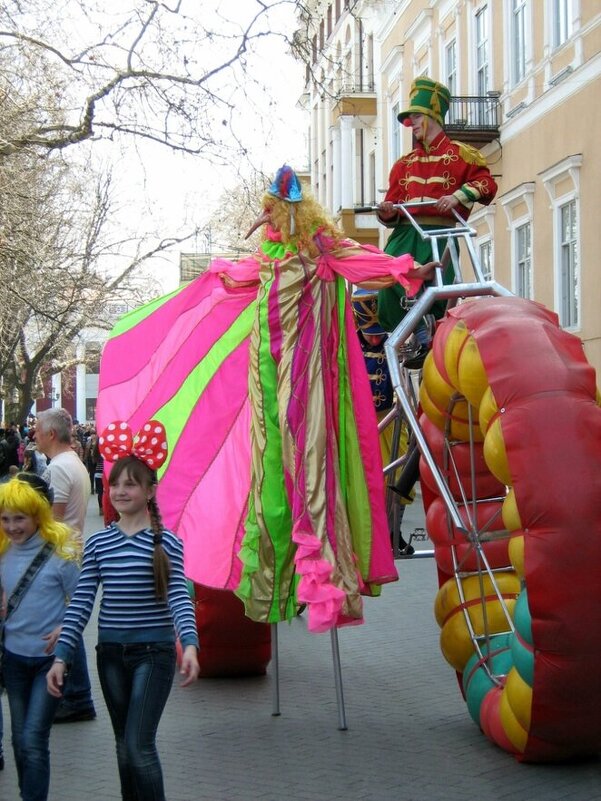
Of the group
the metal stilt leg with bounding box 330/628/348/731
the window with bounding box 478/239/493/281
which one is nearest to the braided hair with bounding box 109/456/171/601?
the metal stilt leg with bounding box 330/628/348/731

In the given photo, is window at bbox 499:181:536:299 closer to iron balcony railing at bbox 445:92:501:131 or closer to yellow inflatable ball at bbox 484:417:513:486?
iron balcony railing at bbox 445:92:501:131

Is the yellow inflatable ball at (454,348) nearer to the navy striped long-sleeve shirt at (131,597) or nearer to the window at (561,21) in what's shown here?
the navy striped long-sleeve shirt at (131,597)

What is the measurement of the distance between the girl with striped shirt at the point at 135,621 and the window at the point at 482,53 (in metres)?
23.3

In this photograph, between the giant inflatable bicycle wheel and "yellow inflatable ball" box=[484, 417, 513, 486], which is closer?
the giant inflatable bicycle wheel

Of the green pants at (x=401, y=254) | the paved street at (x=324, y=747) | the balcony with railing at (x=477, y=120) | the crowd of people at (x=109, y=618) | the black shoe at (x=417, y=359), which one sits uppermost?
the balcony with railing at (x=477, y=120)

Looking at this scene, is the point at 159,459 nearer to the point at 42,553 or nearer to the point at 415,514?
the point at 42,553

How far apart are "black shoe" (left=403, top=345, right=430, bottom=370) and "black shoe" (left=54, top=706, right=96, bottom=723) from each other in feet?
9.00

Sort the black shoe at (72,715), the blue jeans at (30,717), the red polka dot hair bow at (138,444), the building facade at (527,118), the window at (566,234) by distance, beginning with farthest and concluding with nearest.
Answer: the window at (566,234), the building facade at (527,118), the black shoe at (72,715), the blue jeans at (30,717), the red polka dot hair bow at (138,444)

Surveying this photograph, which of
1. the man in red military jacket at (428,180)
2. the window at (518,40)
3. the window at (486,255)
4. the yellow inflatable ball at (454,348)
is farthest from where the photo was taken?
the window at (486,255)

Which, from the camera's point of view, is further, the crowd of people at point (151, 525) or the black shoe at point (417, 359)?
the black shoe at point (417, 359)

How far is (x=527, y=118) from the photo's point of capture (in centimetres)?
2461

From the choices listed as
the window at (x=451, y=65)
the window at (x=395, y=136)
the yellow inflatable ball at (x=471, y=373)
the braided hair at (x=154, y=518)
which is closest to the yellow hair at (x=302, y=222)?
the yellow inflatable ball at (x=471, y=373)

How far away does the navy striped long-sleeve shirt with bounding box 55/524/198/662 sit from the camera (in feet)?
16.3

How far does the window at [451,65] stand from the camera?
1157 inches
